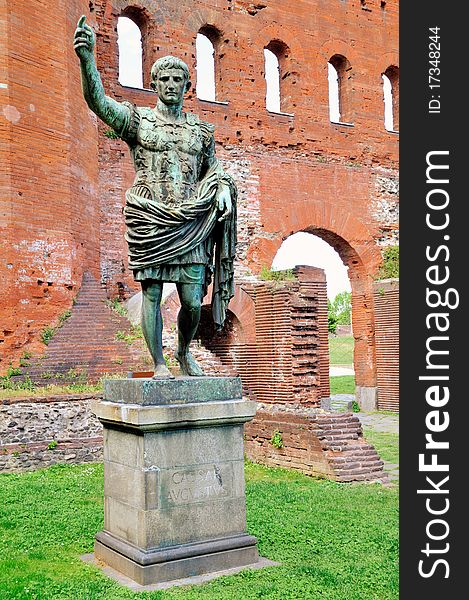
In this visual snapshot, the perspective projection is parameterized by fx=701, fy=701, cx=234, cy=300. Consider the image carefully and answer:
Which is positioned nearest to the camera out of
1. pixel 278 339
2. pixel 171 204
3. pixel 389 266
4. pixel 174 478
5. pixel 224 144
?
pixel 174 478

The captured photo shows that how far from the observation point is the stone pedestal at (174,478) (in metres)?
4.55

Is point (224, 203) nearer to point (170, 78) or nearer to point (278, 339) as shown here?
point (170, 78)

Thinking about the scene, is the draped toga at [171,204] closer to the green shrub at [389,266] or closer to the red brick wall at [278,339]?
the red brick wall at [278,339]

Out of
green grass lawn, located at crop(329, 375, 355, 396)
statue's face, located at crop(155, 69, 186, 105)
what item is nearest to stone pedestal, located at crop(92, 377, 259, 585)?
statue's face, located at crop(155, 69, 186, 105)

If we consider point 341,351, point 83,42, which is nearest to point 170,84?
point 83,42

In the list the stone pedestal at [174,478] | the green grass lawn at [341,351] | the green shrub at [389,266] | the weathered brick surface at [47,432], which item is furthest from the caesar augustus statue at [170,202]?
the green grass lawn at [341,351]

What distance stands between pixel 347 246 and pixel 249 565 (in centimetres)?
1460

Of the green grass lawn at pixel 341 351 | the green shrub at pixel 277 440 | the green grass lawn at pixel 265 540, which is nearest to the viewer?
the green grass lawn at pixel 265 540

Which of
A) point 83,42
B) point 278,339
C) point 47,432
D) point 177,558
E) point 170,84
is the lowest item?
point 177,558

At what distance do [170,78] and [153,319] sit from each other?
1715 mm

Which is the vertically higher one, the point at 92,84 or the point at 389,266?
the point at 389,266

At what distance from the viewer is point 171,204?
4871 mm

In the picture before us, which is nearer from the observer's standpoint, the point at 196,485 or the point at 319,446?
the point at 196,485

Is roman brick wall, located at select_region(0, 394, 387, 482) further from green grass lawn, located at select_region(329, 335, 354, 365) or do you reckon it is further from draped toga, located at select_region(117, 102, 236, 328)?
green grass lawn, located at select_region(329, 335, 354, 365)
